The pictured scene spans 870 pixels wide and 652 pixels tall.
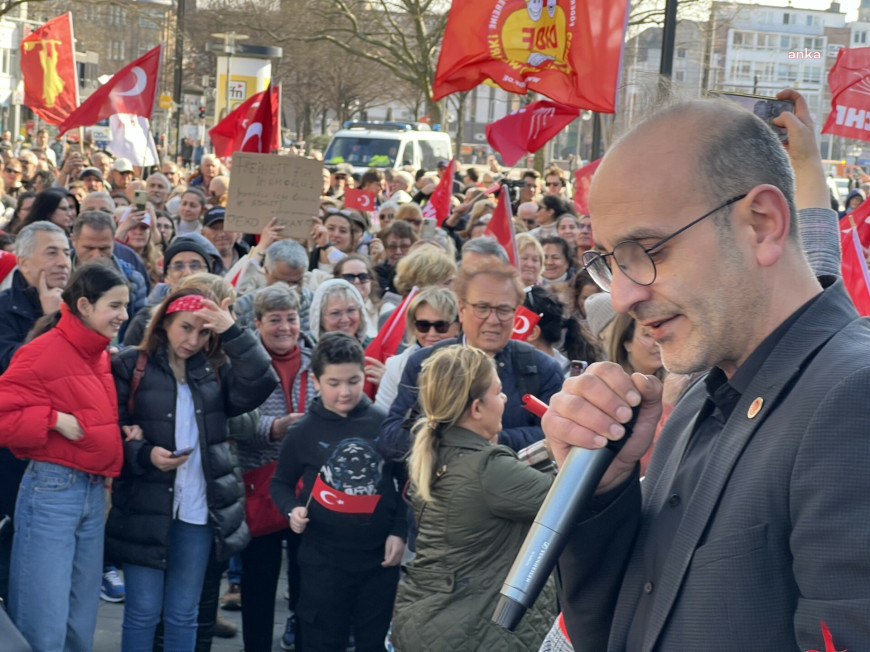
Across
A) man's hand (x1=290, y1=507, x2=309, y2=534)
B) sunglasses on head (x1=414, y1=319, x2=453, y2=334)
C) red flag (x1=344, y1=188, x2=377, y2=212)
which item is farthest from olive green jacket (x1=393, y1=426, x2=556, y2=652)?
red flag (x1=344, y1=188, x2=377, y2=212)

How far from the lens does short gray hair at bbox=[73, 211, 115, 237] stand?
7.71 m

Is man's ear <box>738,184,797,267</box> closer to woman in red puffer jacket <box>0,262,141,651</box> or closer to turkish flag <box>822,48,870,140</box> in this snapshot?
woman in red puffer jacket <box>0,262,141,651</box>

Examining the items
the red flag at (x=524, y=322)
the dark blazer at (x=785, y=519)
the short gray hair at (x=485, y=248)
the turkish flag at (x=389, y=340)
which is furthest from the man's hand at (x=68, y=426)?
the dark blazer at (x=785, y=519)

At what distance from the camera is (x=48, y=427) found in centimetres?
489

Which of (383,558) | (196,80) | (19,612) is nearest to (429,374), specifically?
(383,558)

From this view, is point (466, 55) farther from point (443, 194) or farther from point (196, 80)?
point (196, 80)

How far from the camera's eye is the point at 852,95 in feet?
33.3

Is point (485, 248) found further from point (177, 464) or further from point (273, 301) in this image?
point (177, 464)

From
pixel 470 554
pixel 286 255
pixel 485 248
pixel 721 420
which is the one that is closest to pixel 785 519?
pixel 721 420

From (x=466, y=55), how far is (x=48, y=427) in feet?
13.9

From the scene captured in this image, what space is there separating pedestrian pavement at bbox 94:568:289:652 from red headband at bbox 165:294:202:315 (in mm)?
1547

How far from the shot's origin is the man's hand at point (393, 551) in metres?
5.13

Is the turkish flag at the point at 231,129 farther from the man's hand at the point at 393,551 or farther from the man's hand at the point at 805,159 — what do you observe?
the man's hand at the point at 805,159

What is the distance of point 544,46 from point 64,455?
441cm
